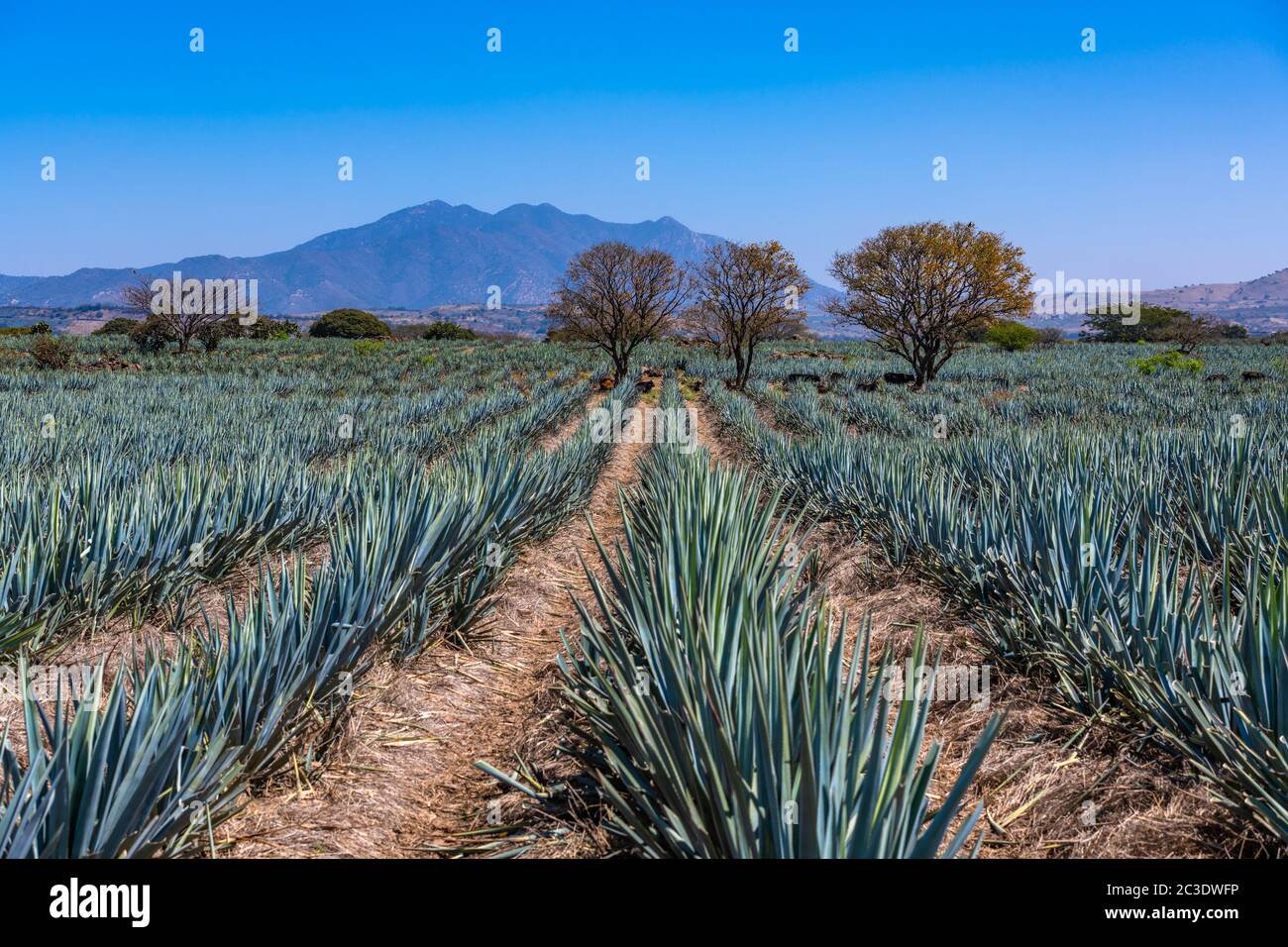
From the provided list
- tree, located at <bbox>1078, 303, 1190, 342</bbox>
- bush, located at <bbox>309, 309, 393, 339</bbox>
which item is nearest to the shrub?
Result: bush, located at <bbox>309, 309, 393, 339</bbox>

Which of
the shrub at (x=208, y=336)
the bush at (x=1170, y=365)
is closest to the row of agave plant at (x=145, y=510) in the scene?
the shrub at (x=208, y=336)

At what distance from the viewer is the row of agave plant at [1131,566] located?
6.93ft

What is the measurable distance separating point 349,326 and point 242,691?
56.9 m

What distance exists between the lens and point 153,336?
28375 mm

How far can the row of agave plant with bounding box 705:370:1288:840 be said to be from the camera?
2113 millimetres

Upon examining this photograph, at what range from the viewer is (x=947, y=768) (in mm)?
2553

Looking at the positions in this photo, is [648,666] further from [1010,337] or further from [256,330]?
[1010,337]

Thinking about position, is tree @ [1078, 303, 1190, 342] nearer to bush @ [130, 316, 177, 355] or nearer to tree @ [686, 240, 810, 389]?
tree @ [686, 240, 810, 389]

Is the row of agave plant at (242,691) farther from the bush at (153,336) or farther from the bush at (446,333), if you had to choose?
the bush at (446,333)

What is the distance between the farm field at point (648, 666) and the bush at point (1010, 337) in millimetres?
44383

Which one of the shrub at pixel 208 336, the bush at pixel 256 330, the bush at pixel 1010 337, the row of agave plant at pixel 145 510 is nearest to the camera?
the row of agave plant at pixel 145 510

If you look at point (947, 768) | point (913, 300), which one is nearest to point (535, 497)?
point (947, 768)
